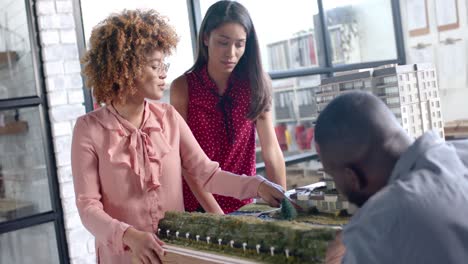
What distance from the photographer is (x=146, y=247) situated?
3.91 ft

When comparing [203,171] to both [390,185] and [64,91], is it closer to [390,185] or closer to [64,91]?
[390,185]

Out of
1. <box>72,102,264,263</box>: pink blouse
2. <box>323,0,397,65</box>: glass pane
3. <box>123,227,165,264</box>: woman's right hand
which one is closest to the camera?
<box>123,227,165,264</box>: woman's right hand

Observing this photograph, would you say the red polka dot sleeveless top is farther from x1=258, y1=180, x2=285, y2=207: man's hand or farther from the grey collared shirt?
the grey collared shirt

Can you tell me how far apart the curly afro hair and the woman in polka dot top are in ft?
1.43

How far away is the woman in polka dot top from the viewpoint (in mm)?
1897

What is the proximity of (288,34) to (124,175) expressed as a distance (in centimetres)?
303

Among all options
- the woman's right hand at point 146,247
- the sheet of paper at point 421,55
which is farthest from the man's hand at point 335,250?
the sheet of paper at point 421,55

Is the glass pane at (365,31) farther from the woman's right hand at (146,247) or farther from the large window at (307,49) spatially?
the woman's right hand at (146,247)

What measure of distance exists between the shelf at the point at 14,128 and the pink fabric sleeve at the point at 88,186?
4.48ft

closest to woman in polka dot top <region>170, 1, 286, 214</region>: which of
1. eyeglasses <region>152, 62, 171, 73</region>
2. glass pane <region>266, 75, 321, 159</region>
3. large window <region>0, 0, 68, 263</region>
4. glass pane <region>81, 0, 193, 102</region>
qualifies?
eyeglasses <region>152, 62, 171, 73</region>

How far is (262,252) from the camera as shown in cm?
Result: 102

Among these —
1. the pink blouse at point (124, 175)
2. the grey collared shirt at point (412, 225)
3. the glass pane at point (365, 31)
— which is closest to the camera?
the grey collared shirt at point (412, 225)

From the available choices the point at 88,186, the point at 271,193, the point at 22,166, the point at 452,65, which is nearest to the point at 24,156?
the point at 22,166

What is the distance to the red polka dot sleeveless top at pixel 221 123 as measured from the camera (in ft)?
6.23
